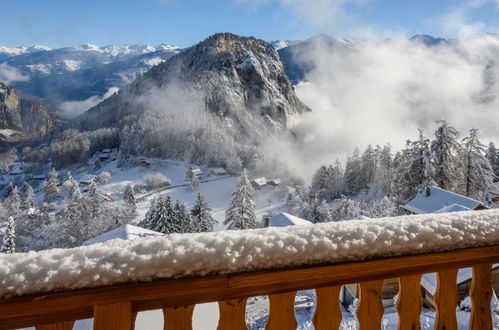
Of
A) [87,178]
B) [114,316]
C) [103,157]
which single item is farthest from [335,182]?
[103,157]

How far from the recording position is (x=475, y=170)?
87.5 feet

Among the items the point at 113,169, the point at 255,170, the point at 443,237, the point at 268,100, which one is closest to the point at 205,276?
the point at 443,237

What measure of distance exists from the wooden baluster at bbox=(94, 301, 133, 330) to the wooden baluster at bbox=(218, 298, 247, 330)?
291mm

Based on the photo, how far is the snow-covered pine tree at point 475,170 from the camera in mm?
26297

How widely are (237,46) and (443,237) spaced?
140 meters

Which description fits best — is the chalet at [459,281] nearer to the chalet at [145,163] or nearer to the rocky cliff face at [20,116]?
the chalet at [145,163]

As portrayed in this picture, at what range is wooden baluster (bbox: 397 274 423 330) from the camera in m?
1.28

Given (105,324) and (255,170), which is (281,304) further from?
(255,170)

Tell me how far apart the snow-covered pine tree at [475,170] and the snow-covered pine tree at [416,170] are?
3927 millimetres

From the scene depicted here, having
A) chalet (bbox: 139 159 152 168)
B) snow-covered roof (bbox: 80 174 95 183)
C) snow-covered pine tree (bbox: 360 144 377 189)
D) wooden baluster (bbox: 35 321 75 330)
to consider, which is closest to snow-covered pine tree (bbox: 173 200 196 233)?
wooden baluster (bbox: 35 321 75 330)

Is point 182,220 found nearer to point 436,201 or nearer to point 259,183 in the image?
point 436,201

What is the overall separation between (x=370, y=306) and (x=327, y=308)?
20 cm

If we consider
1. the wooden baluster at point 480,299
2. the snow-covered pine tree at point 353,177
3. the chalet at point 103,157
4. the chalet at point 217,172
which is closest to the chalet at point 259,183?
the chalet at point 217,172

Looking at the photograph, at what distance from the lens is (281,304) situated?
1113 millimetres
